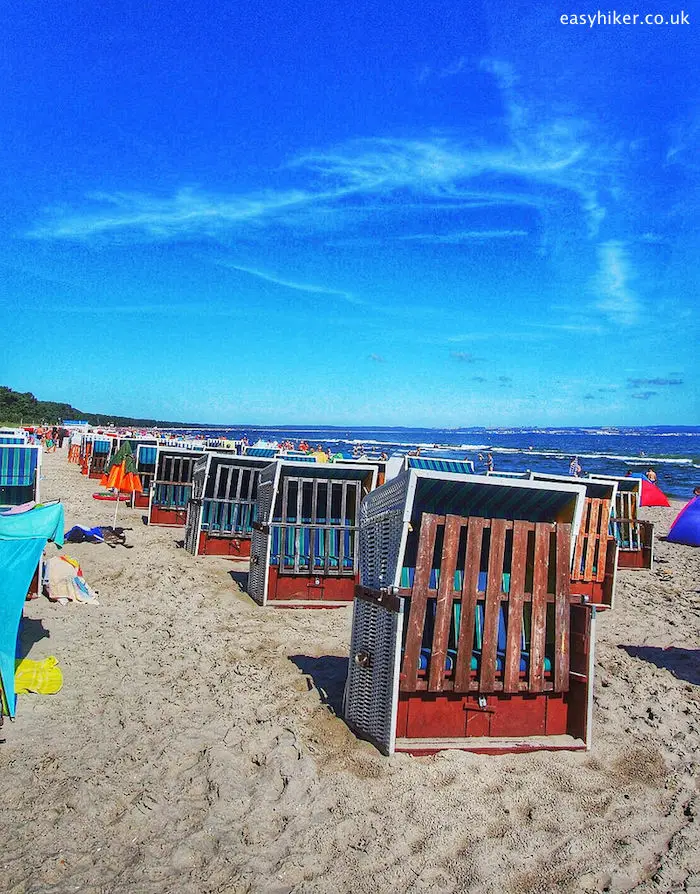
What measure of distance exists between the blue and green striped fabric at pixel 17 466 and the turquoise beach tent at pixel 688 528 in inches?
655

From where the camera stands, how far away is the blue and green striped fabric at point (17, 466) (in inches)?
582

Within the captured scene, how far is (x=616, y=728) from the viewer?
20.7 ft

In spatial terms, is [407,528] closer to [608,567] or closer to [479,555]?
[479,555]

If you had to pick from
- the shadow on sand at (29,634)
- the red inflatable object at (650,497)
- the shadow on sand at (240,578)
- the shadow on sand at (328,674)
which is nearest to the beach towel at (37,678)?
the shadow on sand at (29,634)

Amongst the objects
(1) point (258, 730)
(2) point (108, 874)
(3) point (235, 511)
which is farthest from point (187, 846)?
(3) point (235, 511)

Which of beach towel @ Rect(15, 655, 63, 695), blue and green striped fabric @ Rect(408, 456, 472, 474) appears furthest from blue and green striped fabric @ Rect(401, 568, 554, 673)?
blue and green striped fabric @ Rect(408, 456, 472, 474)

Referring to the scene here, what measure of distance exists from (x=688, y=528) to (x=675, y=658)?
11.7m

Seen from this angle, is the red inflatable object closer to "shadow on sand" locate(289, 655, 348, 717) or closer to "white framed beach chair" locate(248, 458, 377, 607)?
"white framed beach chair" locate(248, 458, 377, 607)

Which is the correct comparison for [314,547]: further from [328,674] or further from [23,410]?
[23,410]

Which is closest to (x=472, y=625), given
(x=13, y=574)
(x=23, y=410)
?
(x=13, y=574)

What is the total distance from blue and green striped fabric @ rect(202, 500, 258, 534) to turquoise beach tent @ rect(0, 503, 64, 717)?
6843 mm

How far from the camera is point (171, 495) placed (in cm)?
1861

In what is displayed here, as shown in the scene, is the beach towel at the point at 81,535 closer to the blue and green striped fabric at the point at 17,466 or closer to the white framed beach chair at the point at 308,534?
the blue and green striped fabric at the point at 17,466

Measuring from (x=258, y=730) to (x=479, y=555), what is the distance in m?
2.45
